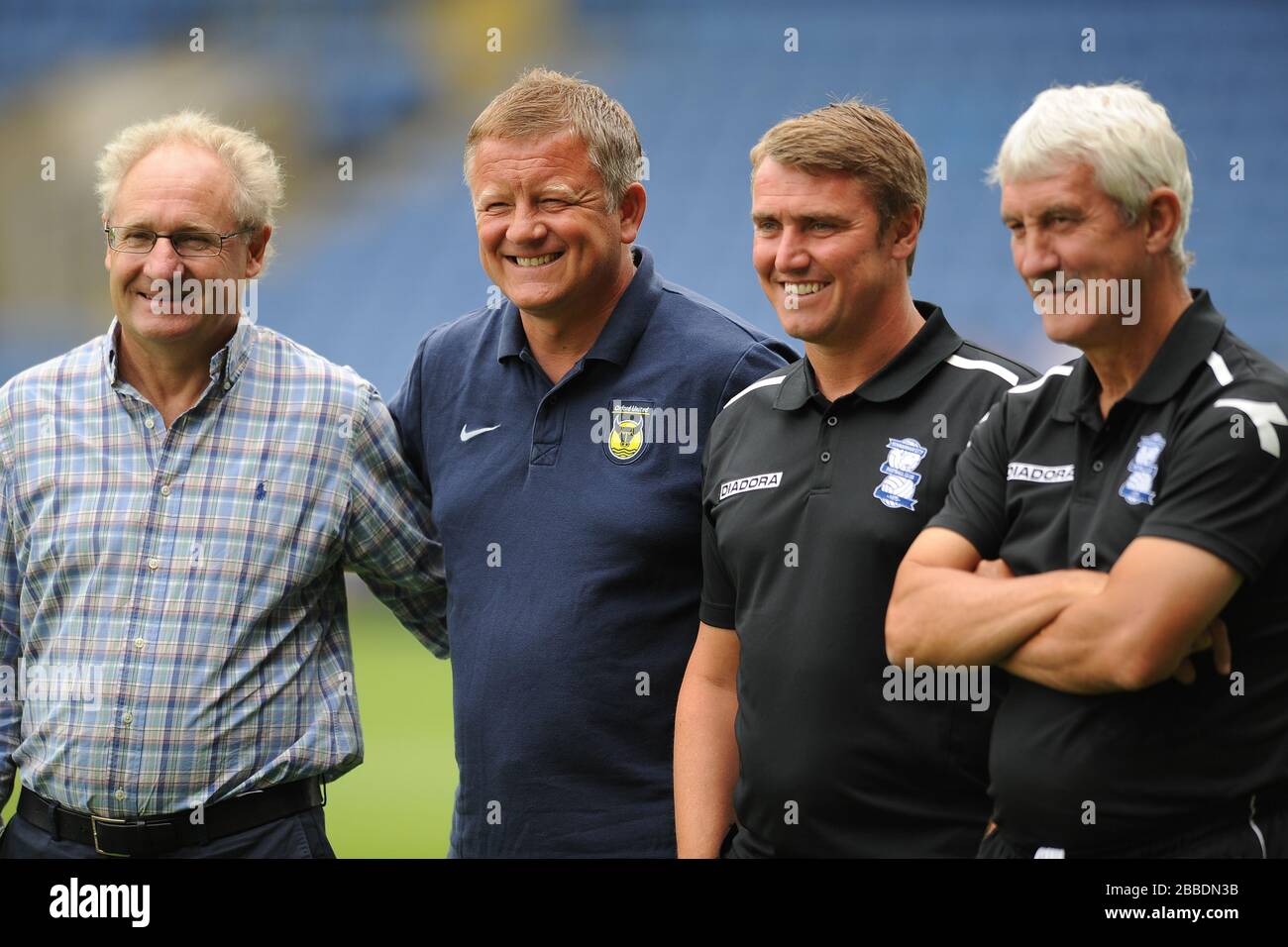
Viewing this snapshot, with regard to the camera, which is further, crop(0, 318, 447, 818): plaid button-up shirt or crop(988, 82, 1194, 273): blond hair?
crop(0, 318, 447, 818): plaid button-up shirt

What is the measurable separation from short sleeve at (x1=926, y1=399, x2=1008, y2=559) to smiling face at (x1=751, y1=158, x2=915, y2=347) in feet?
0.95

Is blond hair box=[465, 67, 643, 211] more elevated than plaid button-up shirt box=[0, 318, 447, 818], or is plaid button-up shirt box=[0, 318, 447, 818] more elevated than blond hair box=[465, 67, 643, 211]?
blond hair box=[465, 67, 643, 211]

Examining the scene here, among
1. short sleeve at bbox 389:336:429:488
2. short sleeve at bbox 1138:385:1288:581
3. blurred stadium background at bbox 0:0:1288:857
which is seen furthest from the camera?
blurred stadium background at bbox 0:0:1288:857

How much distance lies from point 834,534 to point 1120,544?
0.44 meters

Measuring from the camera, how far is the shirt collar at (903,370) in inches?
88.4

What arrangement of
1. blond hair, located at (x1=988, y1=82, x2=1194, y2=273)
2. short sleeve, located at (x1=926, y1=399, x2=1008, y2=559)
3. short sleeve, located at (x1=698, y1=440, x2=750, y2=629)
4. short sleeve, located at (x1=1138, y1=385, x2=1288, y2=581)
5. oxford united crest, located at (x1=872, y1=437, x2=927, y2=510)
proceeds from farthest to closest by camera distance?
short sleeve, located at (x1=698, y1=440, x2=750, y2=629), oxford united crest, located at (x1=872, y1=437, x2=927, y2=510), short sleeve, located at (x1=926, y1=399, x2=1008, y2=559), blond hair, located at (x1=988, y1=82, x2=1194, y2=273), short sleeve, located at (x1=1138, y1=385, x2=1288, y2=581)

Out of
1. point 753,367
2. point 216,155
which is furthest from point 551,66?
point 753,367

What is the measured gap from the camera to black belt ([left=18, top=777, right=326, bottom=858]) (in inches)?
98.2

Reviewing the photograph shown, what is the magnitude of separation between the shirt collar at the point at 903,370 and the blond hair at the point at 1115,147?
380 millimetres

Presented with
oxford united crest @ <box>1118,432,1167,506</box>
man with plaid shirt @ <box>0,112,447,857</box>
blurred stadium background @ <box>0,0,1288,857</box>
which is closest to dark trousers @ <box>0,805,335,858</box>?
man with plaid shirt @ <box>0,112,447,857</box>

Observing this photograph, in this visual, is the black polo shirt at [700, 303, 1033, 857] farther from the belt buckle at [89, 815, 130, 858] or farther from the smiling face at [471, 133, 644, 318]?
the belt buckle at [89, 815, 130, 858]

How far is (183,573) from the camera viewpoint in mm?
2562

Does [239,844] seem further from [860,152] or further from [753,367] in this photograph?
[860,152]
